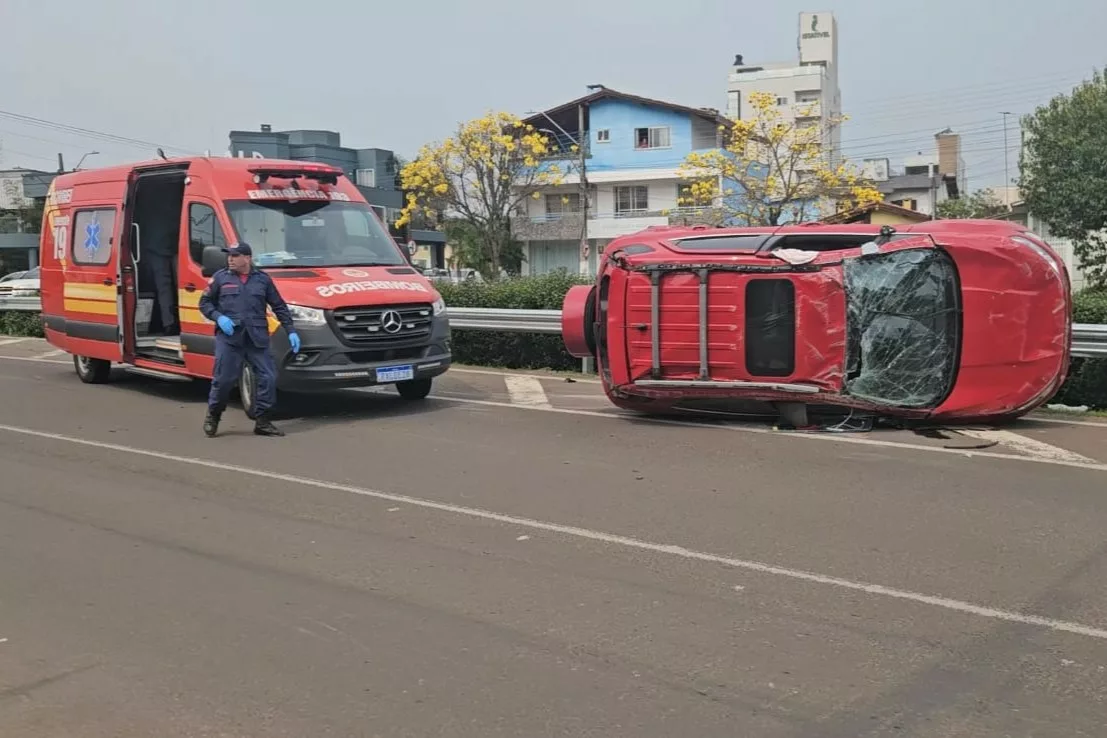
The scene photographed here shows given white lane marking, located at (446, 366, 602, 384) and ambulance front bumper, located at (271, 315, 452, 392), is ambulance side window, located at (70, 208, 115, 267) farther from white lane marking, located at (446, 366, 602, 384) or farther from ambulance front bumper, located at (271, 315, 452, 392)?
white lane marking, located at (446, 366, 602, 384)

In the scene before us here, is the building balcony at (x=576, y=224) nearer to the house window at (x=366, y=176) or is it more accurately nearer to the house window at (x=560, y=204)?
the house window at (x=560, y=204)

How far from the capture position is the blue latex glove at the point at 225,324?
9.31 metres

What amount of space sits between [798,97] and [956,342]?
64.1 metres

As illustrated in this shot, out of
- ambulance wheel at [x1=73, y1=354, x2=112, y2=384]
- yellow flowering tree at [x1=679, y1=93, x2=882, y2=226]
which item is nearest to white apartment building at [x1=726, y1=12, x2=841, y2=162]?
yellow flowering tree at [x1=679, y1=93, x2=882, y2=226]

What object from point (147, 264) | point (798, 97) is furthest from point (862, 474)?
point (798, 97)

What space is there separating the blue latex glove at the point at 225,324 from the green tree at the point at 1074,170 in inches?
831

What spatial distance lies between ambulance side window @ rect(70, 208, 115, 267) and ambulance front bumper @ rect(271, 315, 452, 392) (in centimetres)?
376

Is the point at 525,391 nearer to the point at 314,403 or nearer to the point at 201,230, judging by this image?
the point at 314,403

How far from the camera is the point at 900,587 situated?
511cm

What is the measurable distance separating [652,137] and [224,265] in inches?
1770

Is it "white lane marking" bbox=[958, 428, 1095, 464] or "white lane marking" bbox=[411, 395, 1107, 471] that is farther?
"white lane marking" bbox=[958, 428, 1095, 464]

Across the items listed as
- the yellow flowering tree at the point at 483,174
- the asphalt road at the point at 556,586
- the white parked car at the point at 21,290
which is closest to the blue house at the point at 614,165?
the yellow flowering tree at the point at 483,174

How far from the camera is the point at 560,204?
54969 millimetres

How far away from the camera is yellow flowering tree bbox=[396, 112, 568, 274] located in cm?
3906
